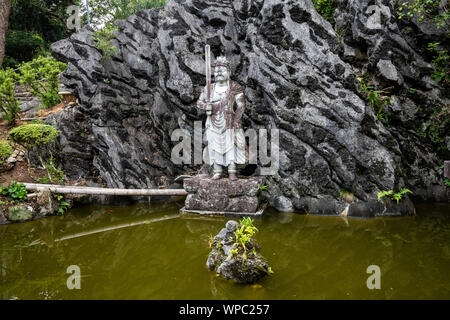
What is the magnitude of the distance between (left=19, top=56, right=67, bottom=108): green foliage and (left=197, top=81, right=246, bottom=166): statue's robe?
21.2ft

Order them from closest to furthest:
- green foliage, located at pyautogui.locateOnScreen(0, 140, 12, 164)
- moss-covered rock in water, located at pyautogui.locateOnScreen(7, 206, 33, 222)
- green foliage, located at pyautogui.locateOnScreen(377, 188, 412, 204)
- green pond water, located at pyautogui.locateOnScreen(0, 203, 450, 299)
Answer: green pond water, located at pyautogui.locateOnScreen(0, 203, 450, 299), green foliage, located at pyautogui.locateOnScreen(377, 188, 412, 204), moss-covered rock in water, located at pyautogui.locateOnScreen(7, 206, 33, 222), green foliage, located at pyautogui.locateOnScreen(0, 140, 12, 164)

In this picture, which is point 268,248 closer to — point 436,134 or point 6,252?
point 6,252

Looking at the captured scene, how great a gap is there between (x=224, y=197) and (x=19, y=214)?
4304mm

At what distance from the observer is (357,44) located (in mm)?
7160

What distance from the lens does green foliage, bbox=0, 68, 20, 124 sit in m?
8.85

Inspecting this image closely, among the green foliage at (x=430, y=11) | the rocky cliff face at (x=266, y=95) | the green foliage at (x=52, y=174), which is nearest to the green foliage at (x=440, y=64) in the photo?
the rocky cliff face at (x=266, y=95)

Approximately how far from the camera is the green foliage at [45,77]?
9.14m

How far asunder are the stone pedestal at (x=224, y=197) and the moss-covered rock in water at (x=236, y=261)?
2164 millimetres

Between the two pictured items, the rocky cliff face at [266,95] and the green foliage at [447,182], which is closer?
the rocky cliff face at [266,95]

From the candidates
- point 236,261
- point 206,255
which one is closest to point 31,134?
point 206,255

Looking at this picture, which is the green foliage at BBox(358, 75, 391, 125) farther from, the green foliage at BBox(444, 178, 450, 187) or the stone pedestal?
the stone pedestal

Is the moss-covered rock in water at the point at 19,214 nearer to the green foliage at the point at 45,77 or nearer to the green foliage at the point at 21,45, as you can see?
the green foliage at the point at 45,77

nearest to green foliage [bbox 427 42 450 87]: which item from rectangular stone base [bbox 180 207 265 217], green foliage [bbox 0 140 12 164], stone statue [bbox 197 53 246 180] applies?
stone statue [bbox 197 53 246 180]

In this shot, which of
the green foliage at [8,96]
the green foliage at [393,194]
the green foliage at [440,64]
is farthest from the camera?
the green foliage at [8,96]
